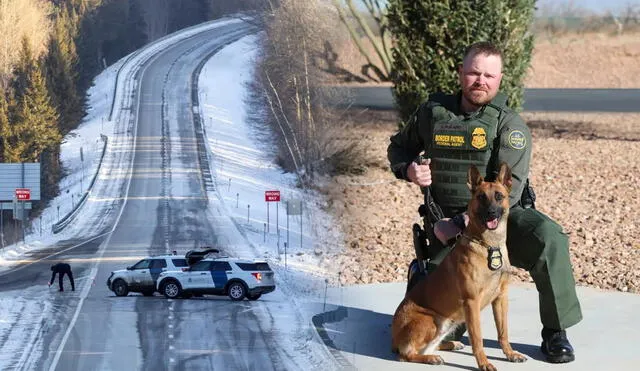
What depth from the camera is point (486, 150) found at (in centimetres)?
600

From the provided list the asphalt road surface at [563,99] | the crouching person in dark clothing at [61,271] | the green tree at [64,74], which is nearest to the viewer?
the asphalt road surface at [563,99]

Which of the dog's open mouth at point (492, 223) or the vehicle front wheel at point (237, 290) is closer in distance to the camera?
the dog's open mouth at point (492, 223)

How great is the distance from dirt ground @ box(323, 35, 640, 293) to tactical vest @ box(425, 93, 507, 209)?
3.39 metres

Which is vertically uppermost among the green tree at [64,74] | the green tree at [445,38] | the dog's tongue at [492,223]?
the green tree at [64,74]

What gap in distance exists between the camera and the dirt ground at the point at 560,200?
10195 millimetres

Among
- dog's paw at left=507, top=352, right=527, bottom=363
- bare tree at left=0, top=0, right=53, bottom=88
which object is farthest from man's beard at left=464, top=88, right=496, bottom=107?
bare tree at left=0, top=0, right=53, bottom=88

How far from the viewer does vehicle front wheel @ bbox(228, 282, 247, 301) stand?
17244mm

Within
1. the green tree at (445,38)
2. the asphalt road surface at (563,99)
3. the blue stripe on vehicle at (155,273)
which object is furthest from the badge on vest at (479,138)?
the blue stripe on vehicle at (155,273)

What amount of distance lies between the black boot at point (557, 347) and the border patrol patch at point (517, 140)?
1090 mm

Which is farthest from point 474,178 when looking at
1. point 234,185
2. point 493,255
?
point 234,185

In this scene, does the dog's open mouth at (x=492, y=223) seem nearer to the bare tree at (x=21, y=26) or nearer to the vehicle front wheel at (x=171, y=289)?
the vehicle front wheel at (x=171, y=289)

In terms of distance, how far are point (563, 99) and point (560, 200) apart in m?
13.5

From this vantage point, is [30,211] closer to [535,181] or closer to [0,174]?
[0,174]

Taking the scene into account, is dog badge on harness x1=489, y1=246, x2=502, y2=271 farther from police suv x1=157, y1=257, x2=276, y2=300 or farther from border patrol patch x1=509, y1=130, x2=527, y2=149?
police suv x1=157, y1=257, x2=276, y2=300
